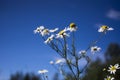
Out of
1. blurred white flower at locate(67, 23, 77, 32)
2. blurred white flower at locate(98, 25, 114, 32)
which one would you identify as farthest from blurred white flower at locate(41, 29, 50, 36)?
blurred white flower at locate(98, 25, 114, 32)

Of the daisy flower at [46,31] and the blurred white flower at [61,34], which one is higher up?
the daisy flower at [46,31]

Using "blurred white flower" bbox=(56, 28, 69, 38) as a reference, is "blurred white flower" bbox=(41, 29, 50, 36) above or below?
above

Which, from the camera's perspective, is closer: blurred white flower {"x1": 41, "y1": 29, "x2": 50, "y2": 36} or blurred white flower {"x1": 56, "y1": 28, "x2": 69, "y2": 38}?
blurred white flower {"x1": 56, "y1": 28, "x2": 69, "y2": 38}

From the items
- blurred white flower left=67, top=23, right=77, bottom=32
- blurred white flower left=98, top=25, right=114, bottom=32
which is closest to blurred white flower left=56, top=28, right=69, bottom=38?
blurred white flower left=67, top=23, right=77, bottom=32

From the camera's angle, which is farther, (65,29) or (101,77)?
(101,77)

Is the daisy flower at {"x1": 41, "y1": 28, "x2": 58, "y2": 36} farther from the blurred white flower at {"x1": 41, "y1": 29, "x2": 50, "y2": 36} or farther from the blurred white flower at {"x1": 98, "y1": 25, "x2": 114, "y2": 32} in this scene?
the blurred white flower at {"x1": 98, "y1": 25, "x2": 114, "y2": 32}

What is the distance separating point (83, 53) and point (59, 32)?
0.68 m

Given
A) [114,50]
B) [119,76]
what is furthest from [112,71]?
[114,50]

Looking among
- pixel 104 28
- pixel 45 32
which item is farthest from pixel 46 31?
pixel 104 28

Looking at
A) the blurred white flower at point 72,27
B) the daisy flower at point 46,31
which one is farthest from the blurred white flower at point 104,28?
the daisy flower at point 46,31

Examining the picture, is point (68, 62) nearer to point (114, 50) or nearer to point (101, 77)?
point (101, 77)

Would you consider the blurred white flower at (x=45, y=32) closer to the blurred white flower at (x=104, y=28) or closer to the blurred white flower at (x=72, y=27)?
the blurred white flower at (x=72, y=27)

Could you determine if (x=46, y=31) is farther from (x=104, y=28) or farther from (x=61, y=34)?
(x=104, y=28)

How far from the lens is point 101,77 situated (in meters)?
33.3
